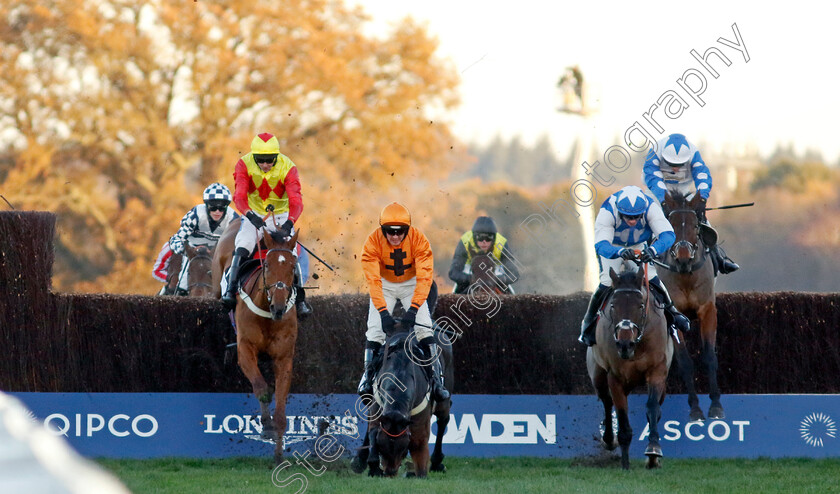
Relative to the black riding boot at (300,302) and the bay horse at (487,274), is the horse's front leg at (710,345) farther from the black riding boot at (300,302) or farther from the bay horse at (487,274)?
the black riding boot at (300,302)

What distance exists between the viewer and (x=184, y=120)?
20.5 meters

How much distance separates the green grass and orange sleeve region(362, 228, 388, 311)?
115 centimetres

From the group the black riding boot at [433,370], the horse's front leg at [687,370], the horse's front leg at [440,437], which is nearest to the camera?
the black riding boot at [433,370]

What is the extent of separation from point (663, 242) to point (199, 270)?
4752 millimetres

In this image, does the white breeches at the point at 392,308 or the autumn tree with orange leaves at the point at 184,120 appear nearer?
the white breeches at the point at 392,308

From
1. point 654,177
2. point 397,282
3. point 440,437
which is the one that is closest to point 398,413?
point 397,282

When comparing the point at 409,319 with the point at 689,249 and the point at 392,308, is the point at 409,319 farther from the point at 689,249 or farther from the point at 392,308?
the point at 689,249

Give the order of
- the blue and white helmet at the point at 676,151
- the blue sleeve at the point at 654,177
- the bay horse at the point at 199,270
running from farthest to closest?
1. the bay horse at the point at 199,270
2. the blue and white helmet at the point at 676,151
3. the blue sleeve at the point at 654,177

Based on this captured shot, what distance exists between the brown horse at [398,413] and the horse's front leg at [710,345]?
295 centimetres

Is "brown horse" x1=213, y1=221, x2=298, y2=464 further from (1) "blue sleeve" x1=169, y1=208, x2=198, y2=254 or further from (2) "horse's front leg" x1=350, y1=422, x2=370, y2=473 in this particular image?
(1) "blue sleeve" x1=169, y1=208, x2=198, y2=254

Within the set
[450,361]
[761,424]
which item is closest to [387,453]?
[450,361]

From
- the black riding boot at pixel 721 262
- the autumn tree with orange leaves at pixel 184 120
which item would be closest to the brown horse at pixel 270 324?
the black riding boot at pixel 721 262

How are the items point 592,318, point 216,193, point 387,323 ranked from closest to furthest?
point 387,323 → point 592,318 → point 216,193

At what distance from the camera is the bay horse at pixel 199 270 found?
405 inches
